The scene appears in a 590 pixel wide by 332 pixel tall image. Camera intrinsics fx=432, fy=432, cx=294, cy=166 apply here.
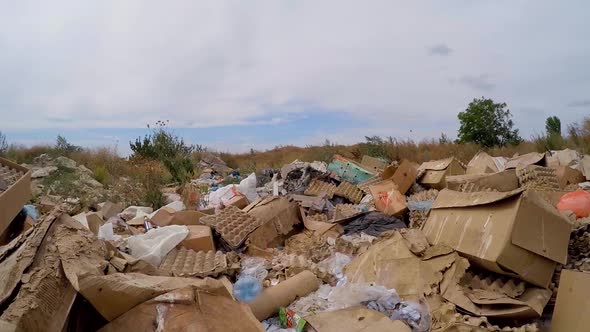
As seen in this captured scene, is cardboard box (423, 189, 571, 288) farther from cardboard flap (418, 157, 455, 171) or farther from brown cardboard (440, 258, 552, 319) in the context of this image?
cardboard flap (418, 157, 455, 171)

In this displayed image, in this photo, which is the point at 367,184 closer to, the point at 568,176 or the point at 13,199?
the point at 568,176

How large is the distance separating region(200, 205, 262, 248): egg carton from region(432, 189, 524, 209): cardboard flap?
188 centimetres

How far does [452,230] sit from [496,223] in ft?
1.45

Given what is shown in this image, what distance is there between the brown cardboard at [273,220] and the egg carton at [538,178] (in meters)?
3.10

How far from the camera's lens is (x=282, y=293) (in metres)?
2.98

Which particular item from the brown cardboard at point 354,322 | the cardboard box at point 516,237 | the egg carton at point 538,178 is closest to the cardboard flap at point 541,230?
the cardboard box at point 516,237

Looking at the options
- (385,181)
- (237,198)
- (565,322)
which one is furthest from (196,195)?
(565,322)

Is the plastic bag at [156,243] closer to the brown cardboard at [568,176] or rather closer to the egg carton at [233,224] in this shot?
the egg carton at [233,224]

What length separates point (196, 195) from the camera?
691cm

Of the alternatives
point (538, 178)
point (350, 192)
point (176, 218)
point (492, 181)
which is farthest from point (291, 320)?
point (538, 178)

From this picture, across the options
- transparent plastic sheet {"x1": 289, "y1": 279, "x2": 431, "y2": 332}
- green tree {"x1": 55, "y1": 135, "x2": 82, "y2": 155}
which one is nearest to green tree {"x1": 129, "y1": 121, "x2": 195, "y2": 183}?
green tree {"x1": 55, "y1": 135, "x2": 82, "y2": 155}

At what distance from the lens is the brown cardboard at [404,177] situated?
6.48 m

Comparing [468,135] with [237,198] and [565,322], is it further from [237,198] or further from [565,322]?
[565,322]

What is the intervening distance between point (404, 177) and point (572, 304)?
3.98 m
